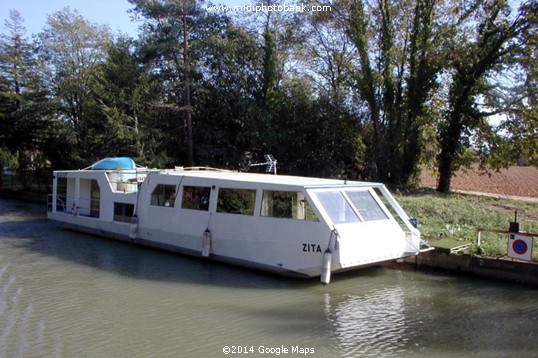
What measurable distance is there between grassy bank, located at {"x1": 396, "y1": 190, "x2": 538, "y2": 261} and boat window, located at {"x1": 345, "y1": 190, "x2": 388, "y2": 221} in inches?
85.3

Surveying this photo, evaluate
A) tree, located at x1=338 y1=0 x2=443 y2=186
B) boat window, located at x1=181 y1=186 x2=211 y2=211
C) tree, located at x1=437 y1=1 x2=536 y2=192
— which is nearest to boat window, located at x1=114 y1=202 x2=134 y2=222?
boat window, located at x1=181 y1=186 x2=211 y2=211

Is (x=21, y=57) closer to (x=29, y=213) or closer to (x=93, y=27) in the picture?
(x=93, y=27)

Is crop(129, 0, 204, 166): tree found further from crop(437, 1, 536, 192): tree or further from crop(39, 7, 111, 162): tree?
crop(437, 1, 536, 192): tree

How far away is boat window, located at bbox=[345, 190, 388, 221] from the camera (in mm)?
11719

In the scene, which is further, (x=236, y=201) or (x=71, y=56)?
(x=71, y=56)

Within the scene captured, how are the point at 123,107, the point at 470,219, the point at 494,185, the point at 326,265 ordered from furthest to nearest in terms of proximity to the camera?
the point at 494,185 → the point at 123,107 → the point at 470,219 → the point at 326,265

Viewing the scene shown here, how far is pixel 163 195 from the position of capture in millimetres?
14906

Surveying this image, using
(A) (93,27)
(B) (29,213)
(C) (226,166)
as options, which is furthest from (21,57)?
(C) (226,166)

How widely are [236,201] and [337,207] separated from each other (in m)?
2.75

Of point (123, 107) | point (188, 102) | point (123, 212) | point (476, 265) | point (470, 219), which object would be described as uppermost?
point (188, 102)

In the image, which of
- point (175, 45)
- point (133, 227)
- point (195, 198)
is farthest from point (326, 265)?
point (175, 45)

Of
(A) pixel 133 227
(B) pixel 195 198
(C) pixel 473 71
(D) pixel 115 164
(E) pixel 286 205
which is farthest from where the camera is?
(C) pixel 473 71

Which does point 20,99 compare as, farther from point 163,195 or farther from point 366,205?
point 366,205

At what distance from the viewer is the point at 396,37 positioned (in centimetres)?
2769
